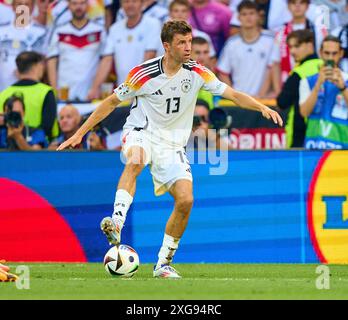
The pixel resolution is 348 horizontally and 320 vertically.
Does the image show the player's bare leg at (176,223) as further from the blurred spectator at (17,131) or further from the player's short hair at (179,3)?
the player's short hair at (179,3)

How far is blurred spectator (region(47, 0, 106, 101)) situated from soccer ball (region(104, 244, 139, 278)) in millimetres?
7544

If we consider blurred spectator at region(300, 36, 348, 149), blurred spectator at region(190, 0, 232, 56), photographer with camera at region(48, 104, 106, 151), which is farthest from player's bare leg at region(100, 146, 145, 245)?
blurred spectator at region(190, 0, 232, 56)

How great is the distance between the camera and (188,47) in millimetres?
11859

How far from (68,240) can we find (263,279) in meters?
3.65

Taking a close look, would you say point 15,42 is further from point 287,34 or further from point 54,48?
point 287,34

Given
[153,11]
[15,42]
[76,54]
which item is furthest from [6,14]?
[153,11]

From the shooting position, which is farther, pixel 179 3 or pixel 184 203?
pixel 179 3

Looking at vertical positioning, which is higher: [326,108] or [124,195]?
[326,108]

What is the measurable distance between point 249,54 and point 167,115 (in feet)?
21.8

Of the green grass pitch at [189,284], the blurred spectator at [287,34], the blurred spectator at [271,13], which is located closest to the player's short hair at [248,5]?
the blurred spectator at [271,13]

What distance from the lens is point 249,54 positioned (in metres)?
18.5

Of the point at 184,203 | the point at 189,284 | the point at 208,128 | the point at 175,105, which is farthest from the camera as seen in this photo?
the point at 208,128

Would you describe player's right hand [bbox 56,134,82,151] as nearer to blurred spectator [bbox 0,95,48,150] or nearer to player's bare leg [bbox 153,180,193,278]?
player's bare leg [bbox 153,180,193,278]
